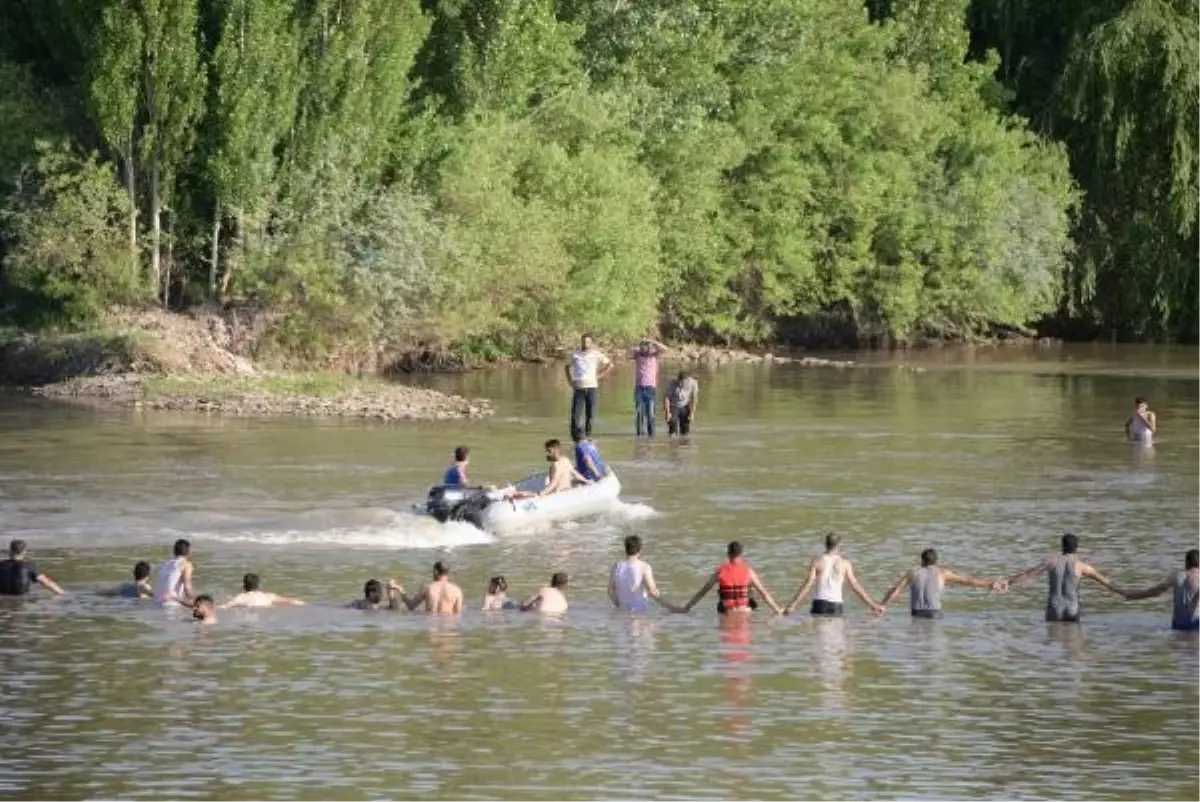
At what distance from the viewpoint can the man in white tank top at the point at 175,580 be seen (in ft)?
84.5

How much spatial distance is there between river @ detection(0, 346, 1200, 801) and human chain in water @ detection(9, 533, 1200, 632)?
0.31m

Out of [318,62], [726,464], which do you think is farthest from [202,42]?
[726,464]

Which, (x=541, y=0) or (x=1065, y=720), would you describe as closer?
(x=1065, y=720)

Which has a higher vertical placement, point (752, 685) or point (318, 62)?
point (318, 62)

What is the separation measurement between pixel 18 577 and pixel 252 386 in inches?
926

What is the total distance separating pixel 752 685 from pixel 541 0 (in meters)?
42.5

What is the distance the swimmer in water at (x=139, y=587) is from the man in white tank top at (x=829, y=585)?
22.0 ft

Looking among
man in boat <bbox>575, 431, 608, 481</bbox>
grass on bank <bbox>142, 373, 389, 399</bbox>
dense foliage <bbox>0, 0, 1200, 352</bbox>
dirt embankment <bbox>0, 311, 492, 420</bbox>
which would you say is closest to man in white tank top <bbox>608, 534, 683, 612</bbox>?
man in boat <bbox>575, 431, 608, 481</bbox>

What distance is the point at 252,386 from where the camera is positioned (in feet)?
163

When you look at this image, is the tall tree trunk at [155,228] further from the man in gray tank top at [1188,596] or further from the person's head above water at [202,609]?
the man in gray tank top at [1188,596]

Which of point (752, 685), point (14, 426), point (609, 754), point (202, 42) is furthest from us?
point (202, 42)

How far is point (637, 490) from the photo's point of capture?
1423 inches

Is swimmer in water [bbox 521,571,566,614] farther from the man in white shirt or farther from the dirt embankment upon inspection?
the dirt embankment

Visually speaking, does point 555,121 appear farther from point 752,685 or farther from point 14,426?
point 752,685
